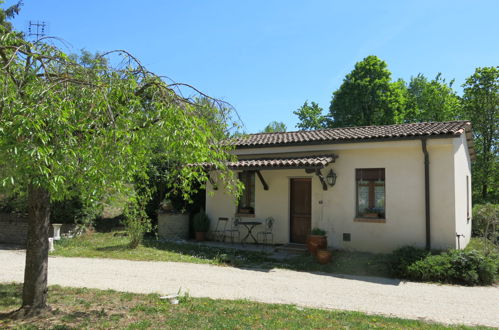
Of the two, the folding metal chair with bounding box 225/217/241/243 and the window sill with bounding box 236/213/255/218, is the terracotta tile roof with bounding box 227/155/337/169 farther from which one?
the folding metal chair with bounding box 225/217/241/243

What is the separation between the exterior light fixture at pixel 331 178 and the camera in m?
11.5

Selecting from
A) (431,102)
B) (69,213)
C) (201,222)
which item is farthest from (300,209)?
(431,102)

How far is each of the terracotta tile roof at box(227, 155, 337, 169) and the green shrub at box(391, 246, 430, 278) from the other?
2.98 metres

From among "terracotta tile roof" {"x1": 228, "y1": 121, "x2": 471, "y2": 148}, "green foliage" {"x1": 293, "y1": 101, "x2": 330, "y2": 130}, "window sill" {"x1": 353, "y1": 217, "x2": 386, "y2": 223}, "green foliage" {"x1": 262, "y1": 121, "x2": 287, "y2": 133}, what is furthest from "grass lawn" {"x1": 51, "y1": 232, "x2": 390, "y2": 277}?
"green foliage" {"x1": 262, "y1": 121, "x2": 287, "y2": 133}

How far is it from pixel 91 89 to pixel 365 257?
840 cm

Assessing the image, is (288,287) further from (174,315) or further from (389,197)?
(389,197)

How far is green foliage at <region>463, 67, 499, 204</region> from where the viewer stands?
21.3m

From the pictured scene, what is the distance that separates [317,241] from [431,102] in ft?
74.2

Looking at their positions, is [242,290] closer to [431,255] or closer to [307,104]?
[431,255]

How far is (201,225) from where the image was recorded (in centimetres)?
1338

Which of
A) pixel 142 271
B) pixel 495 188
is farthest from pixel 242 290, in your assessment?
pixel 495 188

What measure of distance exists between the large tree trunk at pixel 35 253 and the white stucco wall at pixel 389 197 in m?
8.22

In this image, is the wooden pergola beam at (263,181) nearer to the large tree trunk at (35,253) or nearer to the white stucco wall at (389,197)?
the white stucco wall at (389,197)

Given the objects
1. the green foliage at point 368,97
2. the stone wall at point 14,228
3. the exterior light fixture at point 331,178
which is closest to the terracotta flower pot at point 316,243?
the exterior light fixture at point 331,178
